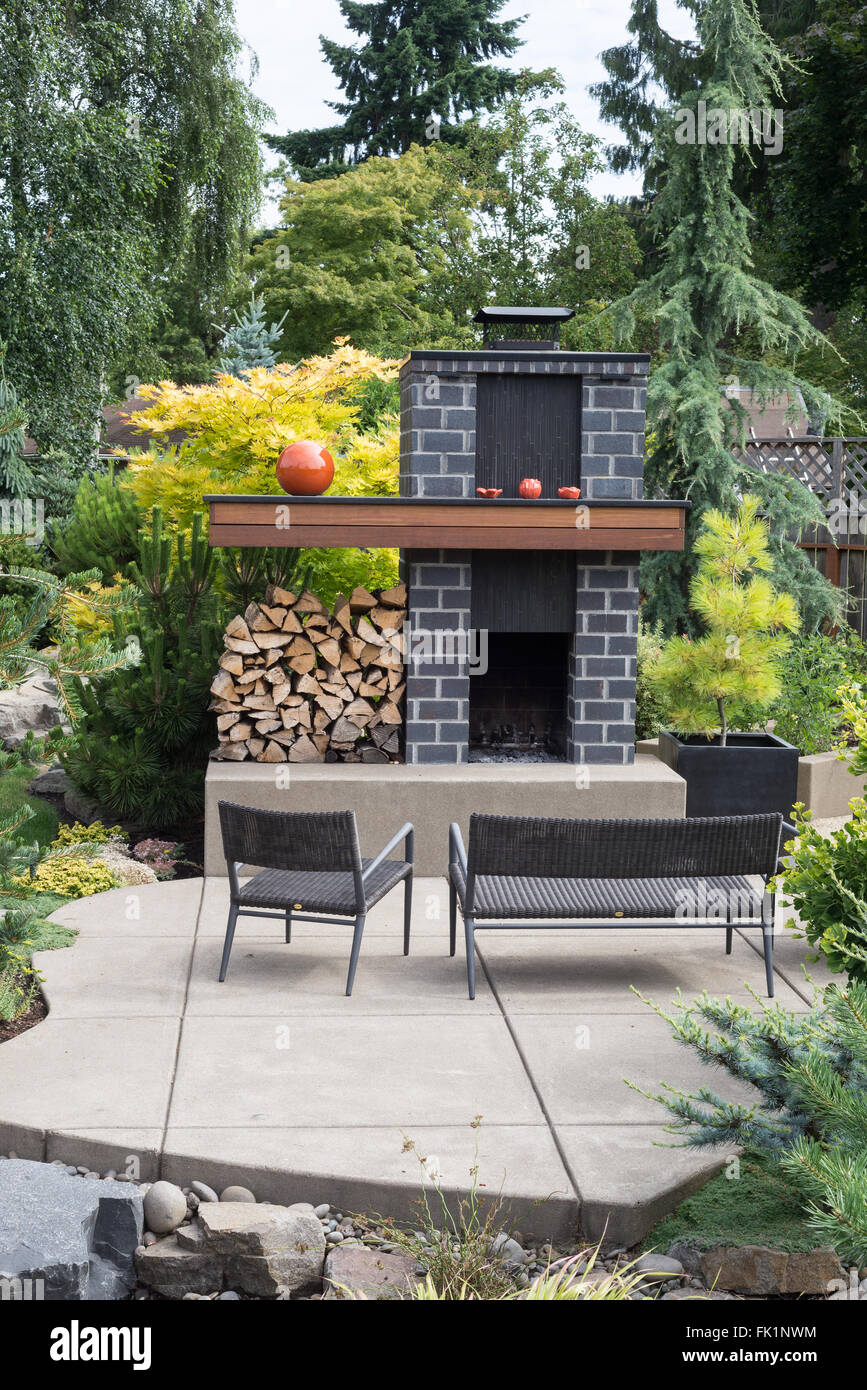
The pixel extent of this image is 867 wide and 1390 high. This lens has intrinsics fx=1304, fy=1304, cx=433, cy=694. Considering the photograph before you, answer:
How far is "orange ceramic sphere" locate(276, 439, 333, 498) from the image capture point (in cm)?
802

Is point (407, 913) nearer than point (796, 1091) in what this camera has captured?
No

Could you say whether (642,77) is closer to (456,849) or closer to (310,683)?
(310,683)

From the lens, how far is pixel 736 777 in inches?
320

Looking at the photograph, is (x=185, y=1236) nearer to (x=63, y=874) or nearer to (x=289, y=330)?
(x=63, y=874)

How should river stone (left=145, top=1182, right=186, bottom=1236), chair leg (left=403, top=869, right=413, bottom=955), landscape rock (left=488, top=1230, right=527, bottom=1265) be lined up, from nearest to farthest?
landscape rock (left=488, top=1230, right=527, bottom=1265)
river stone (left=145, top=1182, right=186, bottom=1236)
chair leg (left=403, top=869, right=413, bottom=955)

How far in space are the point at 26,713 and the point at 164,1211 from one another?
9.01 meters

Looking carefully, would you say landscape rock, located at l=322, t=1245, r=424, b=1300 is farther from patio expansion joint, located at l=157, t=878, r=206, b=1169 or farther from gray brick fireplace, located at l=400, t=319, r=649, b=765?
gray brick fireplace, located at l=400, t=319, r=649, b=765

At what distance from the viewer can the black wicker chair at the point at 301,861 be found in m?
5.56

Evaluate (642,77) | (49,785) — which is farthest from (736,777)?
(642,77)

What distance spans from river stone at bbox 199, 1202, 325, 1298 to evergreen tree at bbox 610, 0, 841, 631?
900cm

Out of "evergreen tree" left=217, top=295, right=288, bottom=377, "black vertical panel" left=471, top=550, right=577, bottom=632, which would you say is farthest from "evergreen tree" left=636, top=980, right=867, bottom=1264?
"evergreen tree" left=217, top=295, right=288, bottom=377

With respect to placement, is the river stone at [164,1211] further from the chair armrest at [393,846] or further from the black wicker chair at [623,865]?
the chair armrest at [393,846]

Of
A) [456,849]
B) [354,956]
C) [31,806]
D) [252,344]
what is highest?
[252,344]

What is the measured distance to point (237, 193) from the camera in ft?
74.8
